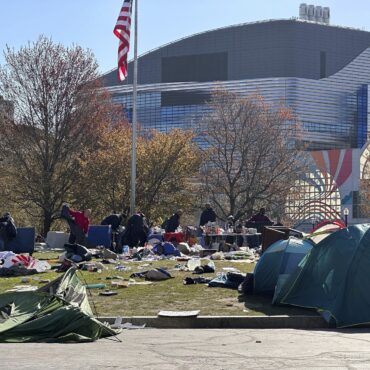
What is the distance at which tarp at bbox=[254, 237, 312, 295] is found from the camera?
14.4 meters

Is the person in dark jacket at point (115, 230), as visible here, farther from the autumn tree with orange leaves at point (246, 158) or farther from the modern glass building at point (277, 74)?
the modern glass building at point (277, 74)

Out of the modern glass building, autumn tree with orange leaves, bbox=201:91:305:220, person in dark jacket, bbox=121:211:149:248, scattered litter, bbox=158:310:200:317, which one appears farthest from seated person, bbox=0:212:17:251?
the modern glass building

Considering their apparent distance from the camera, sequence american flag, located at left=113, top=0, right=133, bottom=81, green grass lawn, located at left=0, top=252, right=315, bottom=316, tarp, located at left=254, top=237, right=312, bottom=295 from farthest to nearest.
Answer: american flag, located at left=113, top=0, right=133, bottom=81, tarp, located at left=254, top=237, right=312, bottom=295, green grass lawn, located at left=0, top=252, right=315, bottom=316

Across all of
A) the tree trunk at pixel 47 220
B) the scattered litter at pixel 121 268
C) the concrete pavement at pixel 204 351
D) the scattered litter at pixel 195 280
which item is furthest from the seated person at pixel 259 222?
the concrete pavement at pixel 204 351

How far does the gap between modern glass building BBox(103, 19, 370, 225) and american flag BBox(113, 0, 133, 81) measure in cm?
9342

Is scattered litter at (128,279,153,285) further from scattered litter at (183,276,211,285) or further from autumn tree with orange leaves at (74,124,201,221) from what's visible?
autumn tree with orange leaves at (74,124,201,221)

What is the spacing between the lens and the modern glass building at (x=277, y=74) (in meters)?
134

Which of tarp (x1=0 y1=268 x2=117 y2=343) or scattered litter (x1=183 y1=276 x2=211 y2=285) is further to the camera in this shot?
scattered litter (x1=183 y1=276 x2=211 y2=285)

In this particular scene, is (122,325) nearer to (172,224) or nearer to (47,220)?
(172,224)

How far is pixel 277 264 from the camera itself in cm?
1453

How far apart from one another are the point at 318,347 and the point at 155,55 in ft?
479

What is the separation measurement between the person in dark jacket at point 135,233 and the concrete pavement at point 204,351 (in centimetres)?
1487

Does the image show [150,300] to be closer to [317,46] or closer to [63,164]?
[63,164]

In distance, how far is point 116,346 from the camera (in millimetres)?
9898
